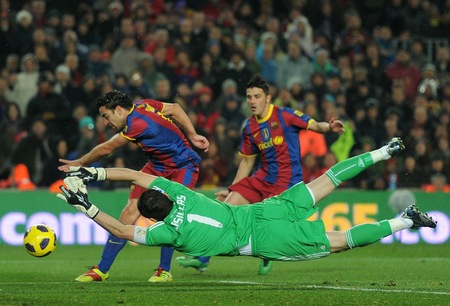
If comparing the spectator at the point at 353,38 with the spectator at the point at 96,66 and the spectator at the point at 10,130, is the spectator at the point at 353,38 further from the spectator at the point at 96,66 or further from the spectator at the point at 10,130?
the spectator at the point at 10,130

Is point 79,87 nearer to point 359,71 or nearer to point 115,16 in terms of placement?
point 115,16

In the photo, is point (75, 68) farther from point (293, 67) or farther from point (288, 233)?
point (288, 233)

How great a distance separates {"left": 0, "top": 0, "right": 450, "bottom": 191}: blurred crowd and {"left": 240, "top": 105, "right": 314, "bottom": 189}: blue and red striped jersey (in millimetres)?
5562

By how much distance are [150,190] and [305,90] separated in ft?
37.5

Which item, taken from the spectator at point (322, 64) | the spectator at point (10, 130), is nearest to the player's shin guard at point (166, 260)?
the spectator at point (10, 130)

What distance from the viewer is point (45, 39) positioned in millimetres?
20141

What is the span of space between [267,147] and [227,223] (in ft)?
10.9

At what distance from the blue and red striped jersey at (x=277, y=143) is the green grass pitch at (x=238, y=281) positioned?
1233 mm

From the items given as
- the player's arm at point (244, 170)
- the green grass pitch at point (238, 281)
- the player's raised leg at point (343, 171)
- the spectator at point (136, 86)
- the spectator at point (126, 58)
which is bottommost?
the green grass pitch at point (238, 281)

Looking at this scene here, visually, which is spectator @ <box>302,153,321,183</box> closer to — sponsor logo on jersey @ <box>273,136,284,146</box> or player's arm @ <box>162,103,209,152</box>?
sponsor logo on jersey @ <box>273,136,284,146</box>

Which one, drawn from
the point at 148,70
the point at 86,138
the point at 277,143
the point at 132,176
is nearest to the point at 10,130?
the point at 86,138

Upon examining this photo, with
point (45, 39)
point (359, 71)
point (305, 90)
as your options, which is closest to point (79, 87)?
point (45, 39)

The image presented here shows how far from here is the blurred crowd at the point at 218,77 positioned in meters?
19.2

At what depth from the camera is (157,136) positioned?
38.6ft
